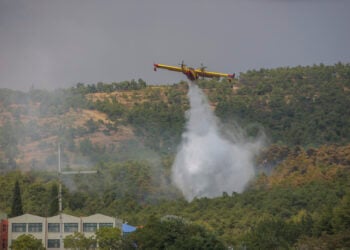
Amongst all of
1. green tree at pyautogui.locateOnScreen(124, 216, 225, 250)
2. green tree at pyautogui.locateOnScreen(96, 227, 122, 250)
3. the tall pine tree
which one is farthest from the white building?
green tree at pyautogui.locateOnScreen(124, 216, 225, 250)

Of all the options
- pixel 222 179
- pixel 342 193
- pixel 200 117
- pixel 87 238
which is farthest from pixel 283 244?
pixel 200 117

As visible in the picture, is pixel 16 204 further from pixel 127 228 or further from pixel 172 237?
pixel 172 237

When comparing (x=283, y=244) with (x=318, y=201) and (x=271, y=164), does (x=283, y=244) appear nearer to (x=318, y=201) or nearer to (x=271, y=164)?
(x=318, y=201)

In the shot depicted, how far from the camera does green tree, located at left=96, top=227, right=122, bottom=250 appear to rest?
428 feet

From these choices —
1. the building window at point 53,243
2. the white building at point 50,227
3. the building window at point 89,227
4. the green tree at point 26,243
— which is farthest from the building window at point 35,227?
the green tree at point 26,243

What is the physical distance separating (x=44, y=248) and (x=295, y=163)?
5274 cm

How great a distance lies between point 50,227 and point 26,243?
35.2 feet

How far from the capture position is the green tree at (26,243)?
433ft

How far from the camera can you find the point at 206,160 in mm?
175875

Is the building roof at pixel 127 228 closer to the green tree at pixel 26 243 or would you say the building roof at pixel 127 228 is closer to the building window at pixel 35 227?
the building window at pixel 35 227

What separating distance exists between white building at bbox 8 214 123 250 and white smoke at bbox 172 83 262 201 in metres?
26.4

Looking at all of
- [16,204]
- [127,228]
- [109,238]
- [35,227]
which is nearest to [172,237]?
[109,238]

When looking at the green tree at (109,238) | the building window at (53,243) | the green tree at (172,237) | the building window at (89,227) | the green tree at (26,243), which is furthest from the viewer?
the building window at (89,227)

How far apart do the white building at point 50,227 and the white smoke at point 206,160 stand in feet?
86.6
